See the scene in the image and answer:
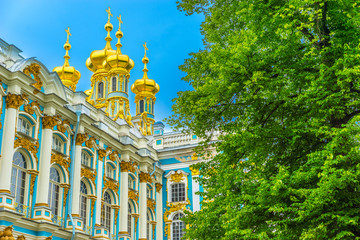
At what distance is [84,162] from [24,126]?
138 inches

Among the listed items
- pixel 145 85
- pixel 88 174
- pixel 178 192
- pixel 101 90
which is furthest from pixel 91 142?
pixel 145 85

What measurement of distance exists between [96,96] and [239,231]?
19.3 meters

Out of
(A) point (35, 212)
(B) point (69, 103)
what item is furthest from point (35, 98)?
(A) point (35, 212)

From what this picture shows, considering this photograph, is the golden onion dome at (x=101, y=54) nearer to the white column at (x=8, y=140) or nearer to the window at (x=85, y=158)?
the window at (x=85, y=158)

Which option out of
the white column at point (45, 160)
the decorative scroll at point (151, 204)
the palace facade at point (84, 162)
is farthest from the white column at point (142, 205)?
the white column at point (45, 160)

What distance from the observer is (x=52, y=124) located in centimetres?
1630

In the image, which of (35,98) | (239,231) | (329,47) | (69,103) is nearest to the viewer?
(239,231)

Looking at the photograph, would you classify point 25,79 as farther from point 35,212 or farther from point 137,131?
point 137,131

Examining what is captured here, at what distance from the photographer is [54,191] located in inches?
645

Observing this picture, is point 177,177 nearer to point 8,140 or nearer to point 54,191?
point 54,191

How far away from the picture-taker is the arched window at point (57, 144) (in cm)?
1681

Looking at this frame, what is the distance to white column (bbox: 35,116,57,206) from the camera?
15250 millimetres

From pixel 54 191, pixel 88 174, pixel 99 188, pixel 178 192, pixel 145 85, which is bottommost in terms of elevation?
pixel 54 191

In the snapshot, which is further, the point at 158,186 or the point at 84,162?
the point at 158,186
